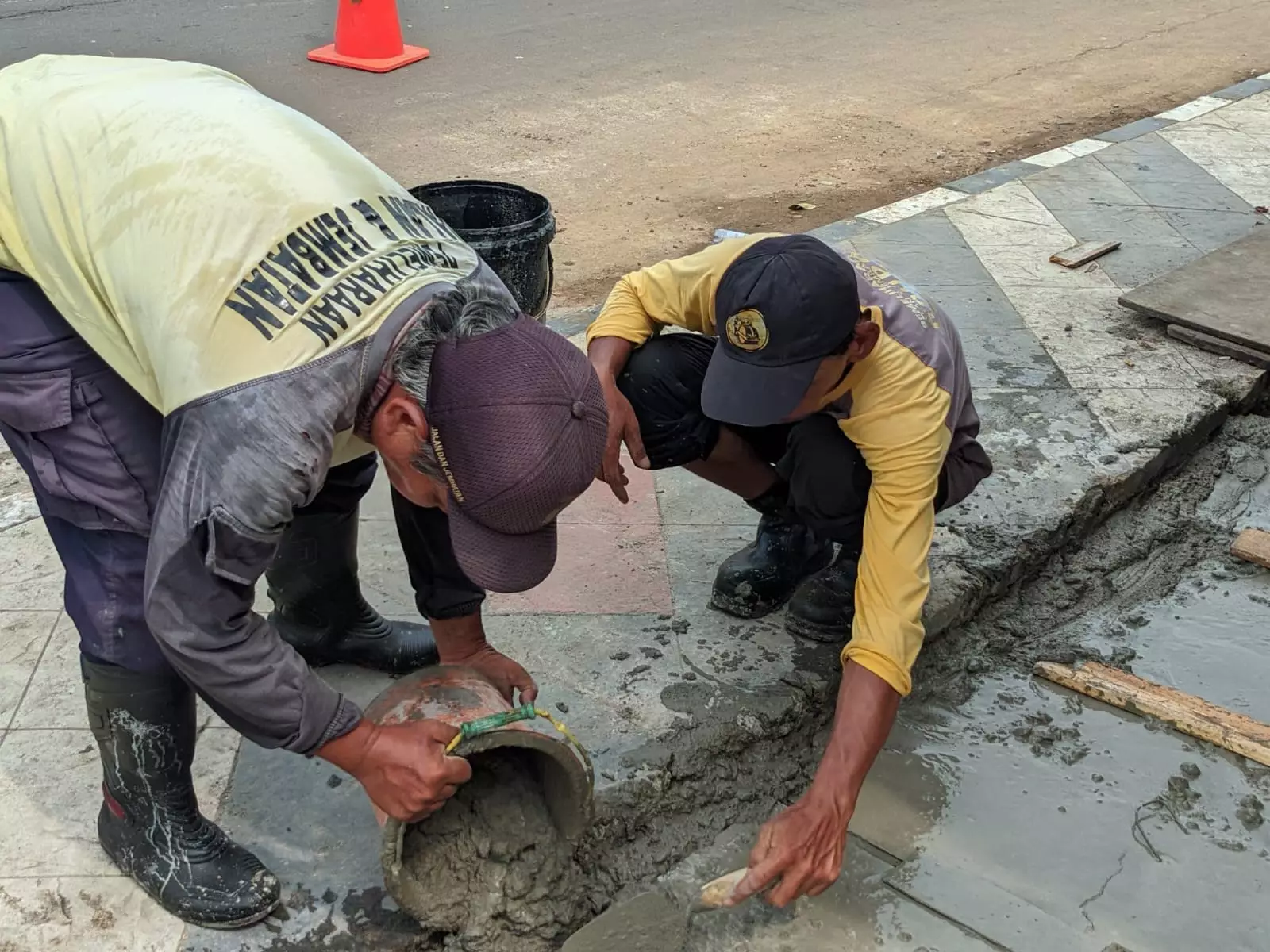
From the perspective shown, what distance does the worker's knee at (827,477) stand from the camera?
8.97ft

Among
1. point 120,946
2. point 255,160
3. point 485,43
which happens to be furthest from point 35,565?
point 485,43

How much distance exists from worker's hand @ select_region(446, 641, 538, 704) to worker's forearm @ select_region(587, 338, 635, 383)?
0.76m

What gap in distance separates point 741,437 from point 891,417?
0.62 meters

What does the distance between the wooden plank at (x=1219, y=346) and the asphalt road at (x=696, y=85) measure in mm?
2290

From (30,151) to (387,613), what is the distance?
5.05ft

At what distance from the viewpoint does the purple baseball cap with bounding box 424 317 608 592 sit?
1.63 metres

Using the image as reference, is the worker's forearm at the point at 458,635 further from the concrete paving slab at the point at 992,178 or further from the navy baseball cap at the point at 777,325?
the concrete paving slab at the point at 992,178

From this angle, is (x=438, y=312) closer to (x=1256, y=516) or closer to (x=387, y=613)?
(x=387, y=613)

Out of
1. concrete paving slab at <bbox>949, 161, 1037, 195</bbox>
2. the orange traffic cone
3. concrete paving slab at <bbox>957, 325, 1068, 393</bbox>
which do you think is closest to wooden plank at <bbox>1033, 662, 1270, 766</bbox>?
concrete paving slab at <bbox>957, 325, 1068, 393</bbox>

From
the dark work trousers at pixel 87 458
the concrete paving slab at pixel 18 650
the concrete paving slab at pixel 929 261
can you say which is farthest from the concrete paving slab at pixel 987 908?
the concrete paving slab at pixel 929 261

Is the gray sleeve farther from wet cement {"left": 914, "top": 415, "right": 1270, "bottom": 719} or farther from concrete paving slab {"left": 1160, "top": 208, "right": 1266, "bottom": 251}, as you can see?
concrete paving slab {"left": 1160, "top": 208, "right": 1266, "bottom": 251}

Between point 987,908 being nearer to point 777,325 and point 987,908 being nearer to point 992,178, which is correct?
point 777,325

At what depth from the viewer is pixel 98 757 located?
2.58m

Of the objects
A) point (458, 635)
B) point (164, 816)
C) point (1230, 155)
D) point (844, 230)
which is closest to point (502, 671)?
point (458, 635)
